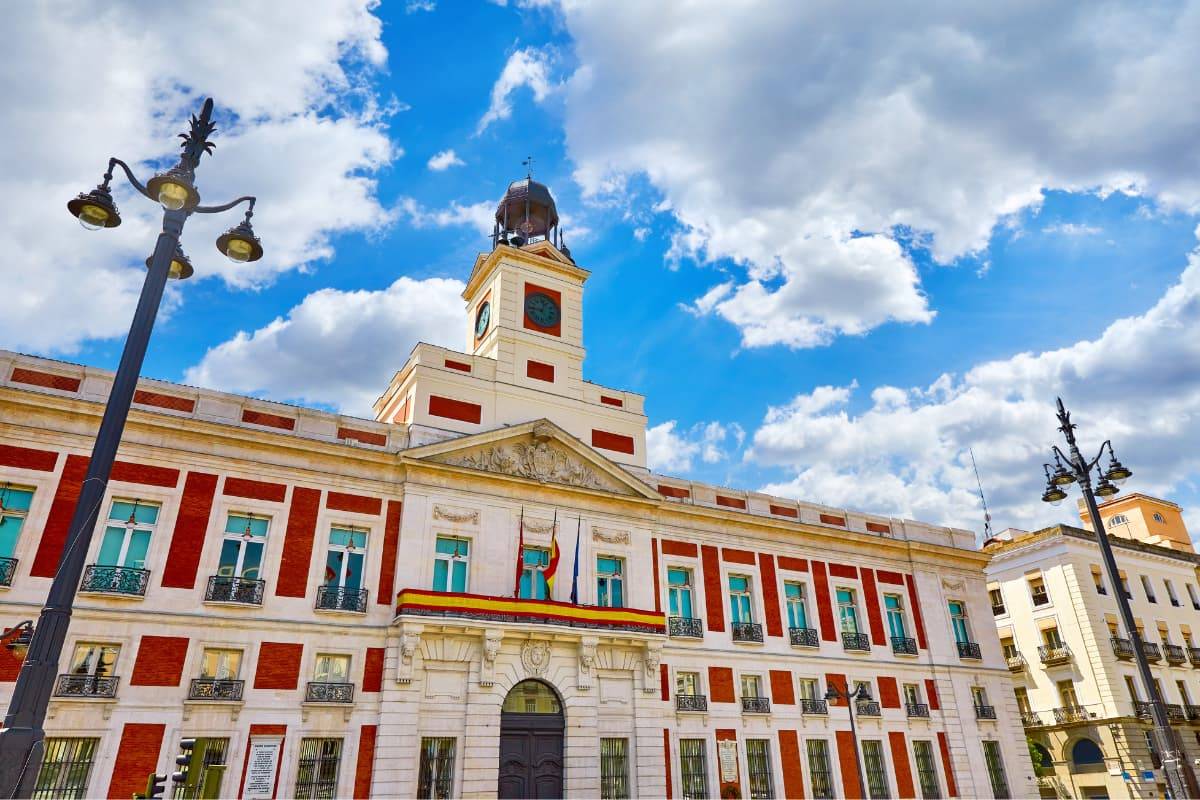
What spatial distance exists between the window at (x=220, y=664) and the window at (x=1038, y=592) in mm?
37120

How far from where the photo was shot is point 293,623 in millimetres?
21469

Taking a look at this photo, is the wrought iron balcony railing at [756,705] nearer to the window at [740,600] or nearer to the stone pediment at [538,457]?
the window at [740,600]

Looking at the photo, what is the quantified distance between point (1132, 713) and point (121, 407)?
42.0 meters

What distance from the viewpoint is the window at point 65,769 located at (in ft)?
58.3

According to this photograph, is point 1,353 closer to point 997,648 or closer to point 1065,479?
point 1065,479

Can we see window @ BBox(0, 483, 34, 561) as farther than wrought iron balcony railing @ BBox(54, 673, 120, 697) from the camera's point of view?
Yes

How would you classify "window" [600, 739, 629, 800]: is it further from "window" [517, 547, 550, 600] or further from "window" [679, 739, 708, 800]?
"window" [517, 547, 550, 600]

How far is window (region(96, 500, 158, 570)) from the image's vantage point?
20.2 m

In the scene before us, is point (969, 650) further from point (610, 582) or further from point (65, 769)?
point (65, 769)

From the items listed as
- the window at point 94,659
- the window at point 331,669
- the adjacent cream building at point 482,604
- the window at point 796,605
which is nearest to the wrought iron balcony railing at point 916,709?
the adjacent cream building at point 482,604

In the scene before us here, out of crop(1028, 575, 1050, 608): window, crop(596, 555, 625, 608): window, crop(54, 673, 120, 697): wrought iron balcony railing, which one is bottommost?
crop(54, 673, 120, 697): wrought iron balcony railing

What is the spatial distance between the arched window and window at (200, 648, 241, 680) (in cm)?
3644

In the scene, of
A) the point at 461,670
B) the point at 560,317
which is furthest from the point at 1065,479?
the point at 560,317

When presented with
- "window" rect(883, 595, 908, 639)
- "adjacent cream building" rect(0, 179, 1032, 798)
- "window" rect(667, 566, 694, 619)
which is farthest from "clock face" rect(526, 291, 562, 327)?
"window" rect(883, 595, 908, 639)
